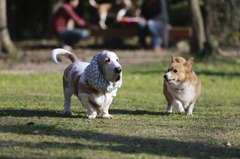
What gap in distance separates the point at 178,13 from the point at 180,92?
15899 mm

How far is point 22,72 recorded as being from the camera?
46.8 feet

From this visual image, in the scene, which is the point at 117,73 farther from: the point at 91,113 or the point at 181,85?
the point at 181,85

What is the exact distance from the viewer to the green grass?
5.41 meters

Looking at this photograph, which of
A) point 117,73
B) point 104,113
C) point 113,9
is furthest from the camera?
point 113,9

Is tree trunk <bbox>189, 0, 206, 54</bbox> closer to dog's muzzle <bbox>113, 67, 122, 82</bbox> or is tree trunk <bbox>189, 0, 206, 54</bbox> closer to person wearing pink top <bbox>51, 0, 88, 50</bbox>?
person wearing pink top <bbox>51, 0, 88, 50</bbox>

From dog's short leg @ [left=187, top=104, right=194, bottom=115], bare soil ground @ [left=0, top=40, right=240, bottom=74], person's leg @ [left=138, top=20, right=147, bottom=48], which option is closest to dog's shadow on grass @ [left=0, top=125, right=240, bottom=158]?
dog's short leg @ [left=187, top=104, right=194, bottom=115]

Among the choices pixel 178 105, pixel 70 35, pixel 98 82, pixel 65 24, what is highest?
pixel 98 82

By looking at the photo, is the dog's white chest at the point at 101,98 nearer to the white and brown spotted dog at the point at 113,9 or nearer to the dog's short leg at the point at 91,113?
the dog's short leg at the point at 91,113

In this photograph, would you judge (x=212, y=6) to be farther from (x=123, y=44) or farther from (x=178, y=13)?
(x=123, y=44)

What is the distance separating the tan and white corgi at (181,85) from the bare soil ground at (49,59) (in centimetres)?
714

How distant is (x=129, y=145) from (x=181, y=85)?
218cm

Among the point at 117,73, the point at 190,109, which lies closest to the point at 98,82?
the point at 117,73

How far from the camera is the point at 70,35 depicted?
18500mm

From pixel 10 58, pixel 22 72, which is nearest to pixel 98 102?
pixel 22 72
